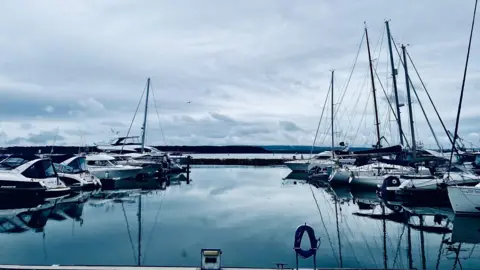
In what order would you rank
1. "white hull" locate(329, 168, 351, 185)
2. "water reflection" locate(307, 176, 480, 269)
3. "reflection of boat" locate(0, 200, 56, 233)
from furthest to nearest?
"white hull" locate(329, 168, 351, 185) → "reflection of boat" locate(0, 200, 56, 233) → "water reflection" locate(307, 176, 480, 269)

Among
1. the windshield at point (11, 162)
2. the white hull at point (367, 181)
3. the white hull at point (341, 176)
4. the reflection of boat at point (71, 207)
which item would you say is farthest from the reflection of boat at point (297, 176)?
the windshield at point (11, 162)

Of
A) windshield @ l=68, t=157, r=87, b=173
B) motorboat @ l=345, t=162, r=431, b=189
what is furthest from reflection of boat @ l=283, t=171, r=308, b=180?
windshield @ l=68, t=157, r=87, b=173

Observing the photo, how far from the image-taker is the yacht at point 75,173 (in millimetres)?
37625

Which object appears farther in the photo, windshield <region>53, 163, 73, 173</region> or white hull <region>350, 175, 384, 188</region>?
windshield <region>53, 163, 73, 173</region>

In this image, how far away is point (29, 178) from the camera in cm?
3203

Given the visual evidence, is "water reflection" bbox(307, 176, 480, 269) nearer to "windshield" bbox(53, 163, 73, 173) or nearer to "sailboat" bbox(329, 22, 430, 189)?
"sailboat" bbox(329, 22, 430, 189)

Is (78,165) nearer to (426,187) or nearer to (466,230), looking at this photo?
(426,187)

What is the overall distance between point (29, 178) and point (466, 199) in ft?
96.5

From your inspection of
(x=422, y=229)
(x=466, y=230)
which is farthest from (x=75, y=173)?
(x=466, y=230)

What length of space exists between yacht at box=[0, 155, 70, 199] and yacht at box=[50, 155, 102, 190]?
10.6ft

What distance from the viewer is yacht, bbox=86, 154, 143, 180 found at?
4509cm

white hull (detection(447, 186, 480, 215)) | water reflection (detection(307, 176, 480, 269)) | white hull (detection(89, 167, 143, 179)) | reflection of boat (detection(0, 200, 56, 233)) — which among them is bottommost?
water reflection (detection(307, 176, 480, 269))

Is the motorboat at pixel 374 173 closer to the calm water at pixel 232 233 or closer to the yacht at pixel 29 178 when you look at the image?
the calm water at pixel 232 233

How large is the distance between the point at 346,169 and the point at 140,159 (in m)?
28.9
